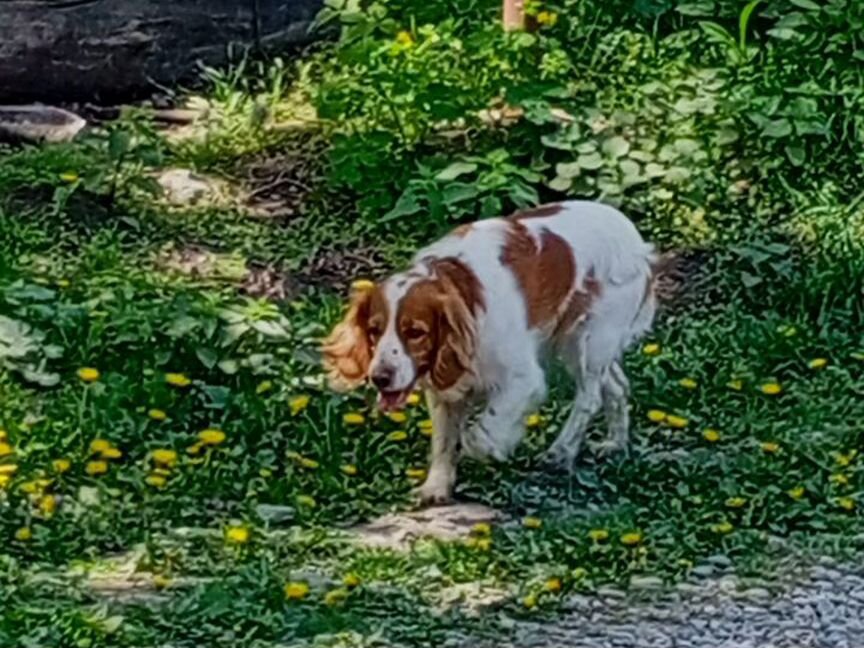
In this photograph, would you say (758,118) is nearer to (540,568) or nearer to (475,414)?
(475,414)

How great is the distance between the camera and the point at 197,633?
18.0 feet

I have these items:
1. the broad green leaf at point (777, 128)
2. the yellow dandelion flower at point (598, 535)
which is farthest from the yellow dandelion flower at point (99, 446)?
the broad green leaf at point (777, 128)

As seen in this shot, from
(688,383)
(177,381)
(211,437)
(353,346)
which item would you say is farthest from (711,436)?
(177,381)

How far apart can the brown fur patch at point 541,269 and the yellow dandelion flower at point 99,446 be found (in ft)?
4.38

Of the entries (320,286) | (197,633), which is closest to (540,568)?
(197,633)

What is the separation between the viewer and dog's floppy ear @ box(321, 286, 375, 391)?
20.4ft

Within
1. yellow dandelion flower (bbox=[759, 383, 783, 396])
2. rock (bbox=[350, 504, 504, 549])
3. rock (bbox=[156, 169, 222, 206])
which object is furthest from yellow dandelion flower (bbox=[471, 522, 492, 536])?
rock (bbox=[156, 169, 222, 206])

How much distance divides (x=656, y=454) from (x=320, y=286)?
188 centimetres

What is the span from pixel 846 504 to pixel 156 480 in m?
2.05

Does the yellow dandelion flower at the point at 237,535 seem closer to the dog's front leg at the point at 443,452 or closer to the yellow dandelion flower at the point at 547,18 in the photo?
the dog's front leg at the point at 443,452

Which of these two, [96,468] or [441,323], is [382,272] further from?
[441,323]

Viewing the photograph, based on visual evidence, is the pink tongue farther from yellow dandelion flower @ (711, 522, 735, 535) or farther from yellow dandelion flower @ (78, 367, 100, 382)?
yellow dandelion flower @ (78, 367, 100, 382)

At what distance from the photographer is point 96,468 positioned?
653 cm

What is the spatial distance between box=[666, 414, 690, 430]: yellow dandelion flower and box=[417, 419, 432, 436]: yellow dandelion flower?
0.81 meters
